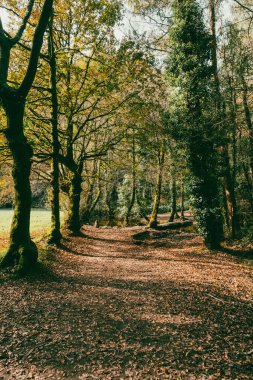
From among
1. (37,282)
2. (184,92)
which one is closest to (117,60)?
(184,92)

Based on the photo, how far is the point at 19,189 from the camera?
9.01 meters

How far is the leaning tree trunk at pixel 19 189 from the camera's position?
8680 millimetres

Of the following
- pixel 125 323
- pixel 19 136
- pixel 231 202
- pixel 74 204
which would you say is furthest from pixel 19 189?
pixel 231 202

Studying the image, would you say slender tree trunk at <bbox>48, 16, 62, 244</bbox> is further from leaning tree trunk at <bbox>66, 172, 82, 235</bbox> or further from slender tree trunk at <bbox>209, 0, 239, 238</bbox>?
slender tree trunk at <bbox>209, 0, 239, 238</bbox>

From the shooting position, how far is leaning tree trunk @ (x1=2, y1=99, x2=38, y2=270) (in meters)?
8.68

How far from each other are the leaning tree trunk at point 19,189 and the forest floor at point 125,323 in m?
0.72

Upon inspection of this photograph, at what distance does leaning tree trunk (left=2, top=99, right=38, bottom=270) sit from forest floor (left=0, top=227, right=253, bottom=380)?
28.3 inches

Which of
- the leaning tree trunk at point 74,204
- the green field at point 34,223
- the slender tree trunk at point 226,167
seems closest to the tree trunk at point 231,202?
the slender tree trunk at point 226,167

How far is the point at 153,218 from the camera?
24.2 metres

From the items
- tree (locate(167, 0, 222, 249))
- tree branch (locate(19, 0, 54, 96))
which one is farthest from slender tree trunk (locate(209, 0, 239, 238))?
tree branch (locate(19, 0, 54, 96))

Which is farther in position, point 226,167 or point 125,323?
point 226,167

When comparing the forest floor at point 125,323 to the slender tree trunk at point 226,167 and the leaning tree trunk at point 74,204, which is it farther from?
the leaning tree trunk at point 74,204

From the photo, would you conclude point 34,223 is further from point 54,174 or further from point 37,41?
point 37,41

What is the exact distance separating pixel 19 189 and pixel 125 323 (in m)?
5.52
